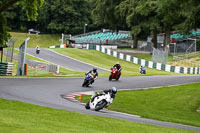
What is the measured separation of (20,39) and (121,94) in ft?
226

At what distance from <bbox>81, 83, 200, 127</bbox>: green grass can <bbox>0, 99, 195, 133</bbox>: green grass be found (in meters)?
4.14

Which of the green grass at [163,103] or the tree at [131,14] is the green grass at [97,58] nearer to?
the tree at [131,14]

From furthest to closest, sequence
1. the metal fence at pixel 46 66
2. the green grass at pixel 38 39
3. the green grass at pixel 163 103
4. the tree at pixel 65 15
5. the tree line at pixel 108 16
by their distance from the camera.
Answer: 1. the tree at pixel 65 15
2. the green grass at pixel 38 39
3. the metal fence at pixel 46 66
4. the tree line at pixel 108 16
5. the green grass at pixel 163 103

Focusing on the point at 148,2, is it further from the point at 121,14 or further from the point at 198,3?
the point at 198,3

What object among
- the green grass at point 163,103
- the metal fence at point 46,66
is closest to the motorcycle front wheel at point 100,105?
the green grass at point 163,103

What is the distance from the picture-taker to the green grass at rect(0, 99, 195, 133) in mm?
10391

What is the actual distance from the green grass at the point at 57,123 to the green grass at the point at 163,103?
13.6ft

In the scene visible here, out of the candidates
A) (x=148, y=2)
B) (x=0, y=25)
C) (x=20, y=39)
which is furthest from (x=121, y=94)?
(x=20, y=39)

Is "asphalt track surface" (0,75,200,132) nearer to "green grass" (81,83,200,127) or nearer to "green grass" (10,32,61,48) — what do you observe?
"green grass" (81,83,200,127)

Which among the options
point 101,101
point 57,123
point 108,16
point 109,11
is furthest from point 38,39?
point 57,123

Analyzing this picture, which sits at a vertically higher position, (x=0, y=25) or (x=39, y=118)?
(x=0, y=25)

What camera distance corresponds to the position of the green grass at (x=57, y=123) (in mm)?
10391

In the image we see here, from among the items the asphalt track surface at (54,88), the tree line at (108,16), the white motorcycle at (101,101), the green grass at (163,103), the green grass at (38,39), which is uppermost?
the tree line at (108,16)

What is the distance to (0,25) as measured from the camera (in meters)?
25.1
